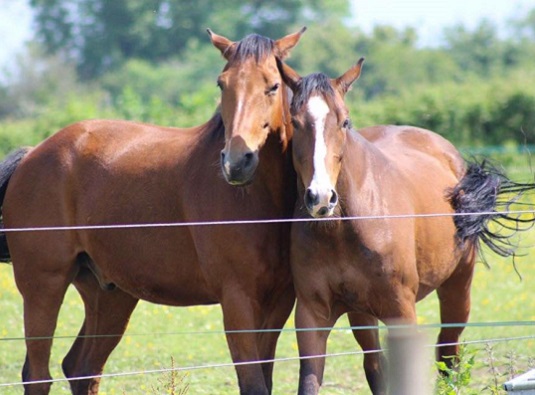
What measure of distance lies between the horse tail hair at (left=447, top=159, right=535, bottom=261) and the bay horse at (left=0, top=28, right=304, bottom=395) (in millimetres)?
1428

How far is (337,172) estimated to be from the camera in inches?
223

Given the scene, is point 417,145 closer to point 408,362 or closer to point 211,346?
point 211,346

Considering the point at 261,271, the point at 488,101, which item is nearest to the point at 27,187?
the point at 261,271

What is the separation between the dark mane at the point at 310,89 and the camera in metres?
5.69

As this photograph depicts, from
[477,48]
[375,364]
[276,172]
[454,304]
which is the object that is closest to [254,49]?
[276,172]

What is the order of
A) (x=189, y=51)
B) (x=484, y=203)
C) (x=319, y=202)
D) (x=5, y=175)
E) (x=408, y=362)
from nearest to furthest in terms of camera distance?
1. (x=408, y=362)
2. (x=319, y=202)
3. (x=484, y=203)
4. (x=5, y=175)
5. (x=189, y=51)

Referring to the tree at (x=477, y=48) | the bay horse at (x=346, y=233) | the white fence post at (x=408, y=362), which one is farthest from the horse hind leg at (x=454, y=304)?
the tree at (x=477, y=48)

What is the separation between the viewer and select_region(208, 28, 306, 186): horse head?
5.67 meters

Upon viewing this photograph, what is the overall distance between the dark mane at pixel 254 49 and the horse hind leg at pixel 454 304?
240 centimetres

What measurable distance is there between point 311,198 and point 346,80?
94cm

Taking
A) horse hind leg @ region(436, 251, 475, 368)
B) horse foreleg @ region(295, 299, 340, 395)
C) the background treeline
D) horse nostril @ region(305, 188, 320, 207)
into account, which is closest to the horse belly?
horse foreleg @ region(295, 299, 340, 395)

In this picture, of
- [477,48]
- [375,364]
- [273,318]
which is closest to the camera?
[273,318]

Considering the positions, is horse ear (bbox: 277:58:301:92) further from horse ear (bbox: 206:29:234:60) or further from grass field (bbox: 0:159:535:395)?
grass field (bbox: 0:159:535:395)

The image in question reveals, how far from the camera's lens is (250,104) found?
587 centimetres
